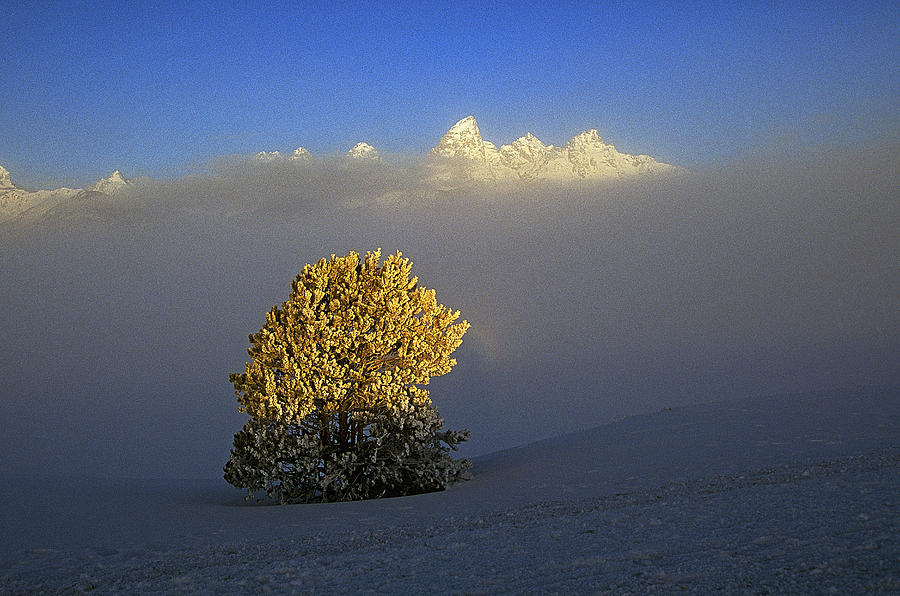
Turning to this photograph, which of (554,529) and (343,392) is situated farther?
(343,392)

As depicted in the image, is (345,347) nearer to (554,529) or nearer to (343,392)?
A: (343,392)

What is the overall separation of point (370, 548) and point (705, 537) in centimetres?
328

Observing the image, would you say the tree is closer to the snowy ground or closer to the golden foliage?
the golden foliage

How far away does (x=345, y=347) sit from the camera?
1434cm

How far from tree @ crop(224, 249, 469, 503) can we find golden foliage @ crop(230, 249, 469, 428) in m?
0.02

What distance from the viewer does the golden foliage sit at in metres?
14.2

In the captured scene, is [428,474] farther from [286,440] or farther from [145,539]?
[145,539]

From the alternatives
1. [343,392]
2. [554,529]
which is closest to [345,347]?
[343,392]

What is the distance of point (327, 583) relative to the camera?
613cm

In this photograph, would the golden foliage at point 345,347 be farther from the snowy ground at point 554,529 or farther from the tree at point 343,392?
the snowy ground at point 554,529

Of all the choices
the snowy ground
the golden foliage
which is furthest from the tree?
the snowy ground

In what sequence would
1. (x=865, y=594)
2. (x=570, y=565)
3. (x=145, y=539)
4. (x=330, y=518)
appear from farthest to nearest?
(x=330, y=518) < (x=145, y=539) < (x=570, y=565) < (x=865, y=594)

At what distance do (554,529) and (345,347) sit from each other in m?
7.43

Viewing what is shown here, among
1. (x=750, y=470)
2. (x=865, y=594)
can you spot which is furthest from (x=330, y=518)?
(x=865, y=594)
